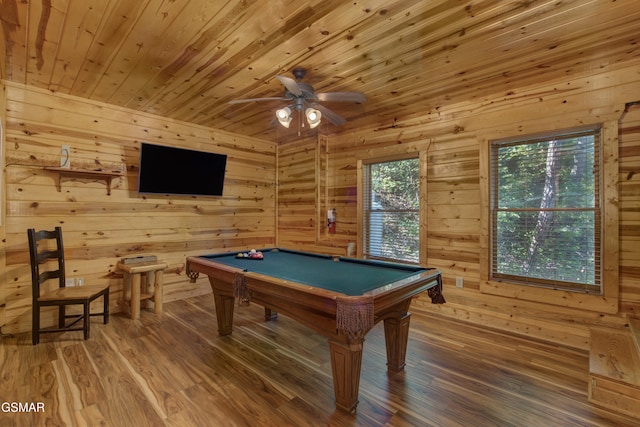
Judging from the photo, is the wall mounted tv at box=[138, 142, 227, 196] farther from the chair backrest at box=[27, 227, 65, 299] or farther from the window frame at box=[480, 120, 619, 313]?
the window frame at box=[480, 120, 619, 313]

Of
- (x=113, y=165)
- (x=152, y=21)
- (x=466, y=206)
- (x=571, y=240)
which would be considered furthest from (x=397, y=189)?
(x=113, y=165)

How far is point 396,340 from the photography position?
234 centimetres

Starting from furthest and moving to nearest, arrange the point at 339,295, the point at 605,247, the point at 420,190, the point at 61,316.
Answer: the point at 420,190, the point at 61,316, the point at 605,247, the point at 339,295

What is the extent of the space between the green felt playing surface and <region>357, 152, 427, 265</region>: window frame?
1.31 metres

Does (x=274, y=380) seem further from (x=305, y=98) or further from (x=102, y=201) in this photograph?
(x=102, y=201)

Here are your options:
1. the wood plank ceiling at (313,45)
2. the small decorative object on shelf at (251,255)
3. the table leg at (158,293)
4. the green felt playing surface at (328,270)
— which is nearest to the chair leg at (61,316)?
the table leg at (158,293)

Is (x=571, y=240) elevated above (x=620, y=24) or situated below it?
below

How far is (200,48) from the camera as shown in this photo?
93.4 inches

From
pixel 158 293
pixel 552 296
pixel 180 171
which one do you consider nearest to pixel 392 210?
pixel 552 296

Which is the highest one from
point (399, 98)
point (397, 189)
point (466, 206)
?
point (399, 98)

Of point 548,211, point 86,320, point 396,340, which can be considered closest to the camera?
point 396,340

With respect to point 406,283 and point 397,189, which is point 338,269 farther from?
point 397,189

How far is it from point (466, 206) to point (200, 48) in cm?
310

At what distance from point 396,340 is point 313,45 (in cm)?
239
